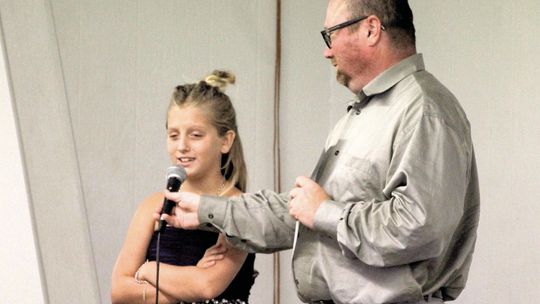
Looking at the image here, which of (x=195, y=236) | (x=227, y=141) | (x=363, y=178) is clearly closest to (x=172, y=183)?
(x=195, y=236)

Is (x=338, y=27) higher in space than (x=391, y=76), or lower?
higher

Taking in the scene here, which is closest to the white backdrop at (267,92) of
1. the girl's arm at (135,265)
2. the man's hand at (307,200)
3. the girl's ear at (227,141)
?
the girl's arm at (135,265)

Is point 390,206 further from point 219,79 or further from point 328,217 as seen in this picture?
point 219,79

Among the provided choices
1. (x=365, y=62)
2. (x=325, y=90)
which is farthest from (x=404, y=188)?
(x=325, y=90)

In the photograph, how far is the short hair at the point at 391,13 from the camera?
182 cm

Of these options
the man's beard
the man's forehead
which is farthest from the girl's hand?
the man's forehead

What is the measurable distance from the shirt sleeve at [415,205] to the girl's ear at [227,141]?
545mm

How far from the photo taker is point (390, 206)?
5.41 feet

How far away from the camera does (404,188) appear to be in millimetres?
1618

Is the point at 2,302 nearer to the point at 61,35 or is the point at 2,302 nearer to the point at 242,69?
the point at 61,35

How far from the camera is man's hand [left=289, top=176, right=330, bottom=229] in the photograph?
176cm

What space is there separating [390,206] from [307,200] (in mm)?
211

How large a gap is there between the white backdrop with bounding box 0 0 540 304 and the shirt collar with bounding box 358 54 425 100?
996 mm

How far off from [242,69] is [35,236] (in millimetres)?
2179
